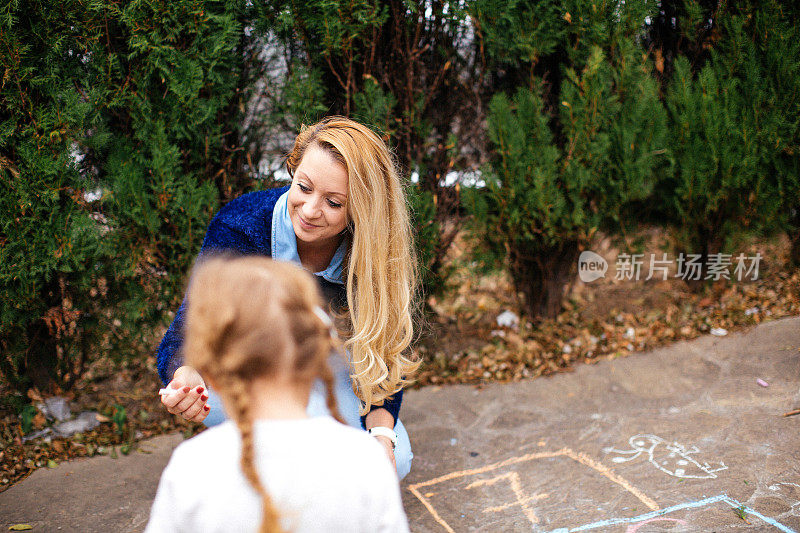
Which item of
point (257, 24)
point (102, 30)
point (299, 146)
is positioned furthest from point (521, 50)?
point (102, 30)

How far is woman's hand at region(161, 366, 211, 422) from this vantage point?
69.1 inches

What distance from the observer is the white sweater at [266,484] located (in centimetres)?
114

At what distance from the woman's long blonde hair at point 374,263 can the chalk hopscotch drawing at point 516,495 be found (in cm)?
71

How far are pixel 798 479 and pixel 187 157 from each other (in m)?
3.10

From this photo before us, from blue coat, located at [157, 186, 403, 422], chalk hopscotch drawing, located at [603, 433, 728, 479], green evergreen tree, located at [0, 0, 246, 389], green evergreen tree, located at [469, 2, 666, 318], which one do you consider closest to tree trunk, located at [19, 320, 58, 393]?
green evergreen tree, located at [0, 0, 246, 389]

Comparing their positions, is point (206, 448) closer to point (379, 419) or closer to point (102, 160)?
point (379, 419)

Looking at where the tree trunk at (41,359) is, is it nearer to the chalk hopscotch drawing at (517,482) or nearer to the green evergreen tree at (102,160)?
the green evergreen tree at (102,160)

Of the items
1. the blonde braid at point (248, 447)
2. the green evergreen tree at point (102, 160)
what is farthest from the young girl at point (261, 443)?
the green evergreen tree at point (102, 160)

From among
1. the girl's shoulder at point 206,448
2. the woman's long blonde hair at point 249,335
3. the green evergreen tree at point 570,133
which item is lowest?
the girl's shoulder at point 206,448

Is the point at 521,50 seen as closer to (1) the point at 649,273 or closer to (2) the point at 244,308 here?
(1) the point at 649,273

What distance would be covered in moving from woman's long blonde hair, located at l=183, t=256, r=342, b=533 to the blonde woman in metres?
0.84

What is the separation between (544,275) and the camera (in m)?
3.78

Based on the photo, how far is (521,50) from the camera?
3.31 m

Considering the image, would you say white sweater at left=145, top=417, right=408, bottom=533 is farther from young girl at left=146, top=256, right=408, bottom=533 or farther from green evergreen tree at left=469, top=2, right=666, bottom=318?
green evergreen tree at left=469, top=2, right=666, bottom=318
